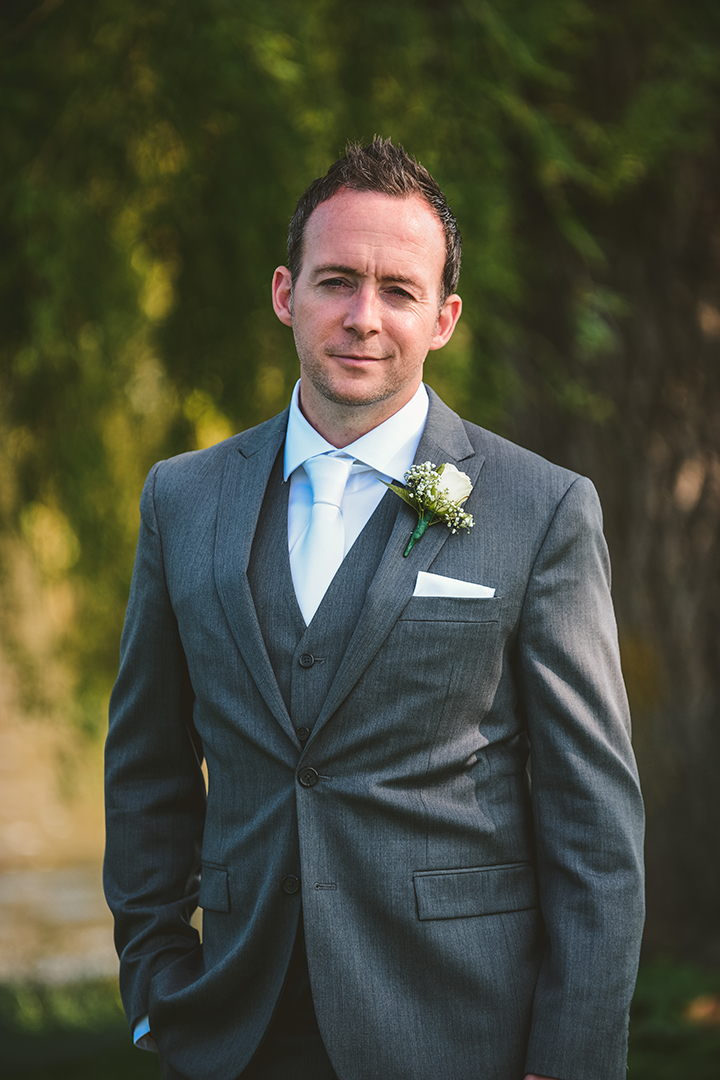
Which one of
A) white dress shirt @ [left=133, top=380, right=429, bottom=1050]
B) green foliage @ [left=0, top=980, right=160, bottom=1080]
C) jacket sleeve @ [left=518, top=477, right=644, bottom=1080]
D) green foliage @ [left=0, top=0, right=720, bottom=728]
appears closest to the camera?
jacket sleeve @ [left=518, top=477, right=644, bottom=1080]

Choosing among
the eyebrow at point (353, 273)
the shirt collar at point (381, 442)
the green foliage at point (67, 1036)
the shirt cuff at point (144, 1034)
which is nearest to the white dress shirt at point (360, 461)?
the shirt collar at point (381, 442)

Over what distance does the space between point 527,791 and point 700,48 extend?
286cm

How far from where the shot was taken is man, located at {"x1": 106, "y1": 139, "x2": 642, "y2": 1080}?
1.61 m

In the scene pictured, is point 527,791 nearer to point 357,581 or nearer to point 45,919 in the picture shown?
point 357,581

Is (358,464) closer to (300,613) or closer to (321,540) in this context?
(321,540)

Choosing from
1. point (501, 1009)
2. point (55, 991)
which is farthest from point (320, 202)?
point (55, 991)

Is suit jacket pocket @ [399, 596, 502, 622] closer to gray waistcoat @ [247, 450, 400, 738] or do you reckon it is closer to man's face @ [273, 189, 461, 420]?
gray waistcoat @ [247, 450, 400, 738]

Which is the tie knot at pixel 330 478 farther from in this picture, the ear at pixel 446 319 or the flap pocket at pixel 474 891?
the flap pocket at pixel 474 891

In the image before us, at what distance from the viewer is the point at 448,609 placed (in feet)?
5.38

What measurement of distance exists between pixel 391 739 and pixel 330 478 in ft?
1.55

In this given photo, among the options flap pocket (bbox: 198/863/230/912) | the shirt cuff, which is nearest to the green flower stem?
flap pocket (bbox: 198/863/230/912)

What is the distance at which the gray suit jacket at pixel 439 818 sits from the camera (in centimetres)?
160

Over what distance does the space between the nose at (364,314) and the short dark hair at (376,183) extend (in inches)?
6.5

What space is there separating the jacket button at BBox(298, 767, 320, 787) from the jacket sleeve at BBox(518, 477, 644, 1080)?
0.38 metres
